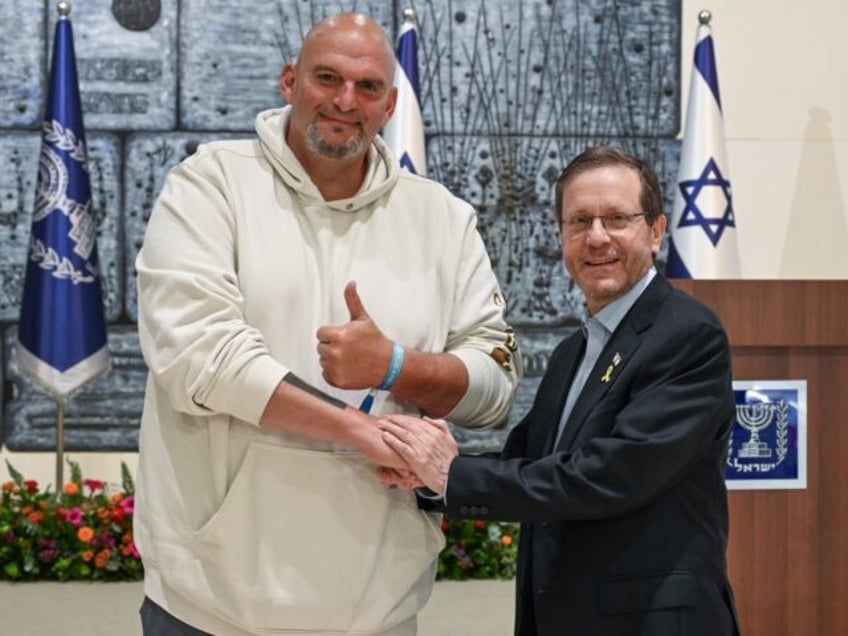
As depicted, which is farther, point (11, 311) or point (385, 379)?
point (11, 311)

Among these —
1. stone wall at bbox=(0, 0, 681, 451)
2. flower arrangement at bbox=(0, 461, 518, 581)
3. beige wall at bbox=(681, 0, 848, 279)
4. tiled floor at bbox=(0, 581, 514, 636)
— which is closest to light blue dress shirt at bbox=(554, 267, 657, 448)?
tiled floor at bbox=(0, 581, 514, 636)

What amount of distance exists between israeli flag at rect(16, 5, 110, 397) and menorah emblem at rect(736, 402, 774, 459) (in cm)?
337

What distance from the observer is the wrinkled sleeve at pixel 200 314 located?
218 cm

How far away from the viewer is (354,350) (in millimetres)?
2201

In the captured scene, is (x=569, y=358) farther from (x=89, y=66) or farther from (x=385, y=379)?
(x=89, y=66)

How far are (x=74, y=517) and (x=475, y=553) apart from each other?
6.01ft

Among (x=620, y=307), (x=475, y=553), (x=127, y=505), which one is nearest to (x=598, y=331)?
(x=620, y=307)

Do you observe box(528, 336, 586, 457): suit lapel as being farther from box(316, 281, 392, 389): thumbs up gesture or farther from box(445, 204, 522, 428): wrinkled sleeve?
box(316, 281, 392, 389): thumbs up gesture

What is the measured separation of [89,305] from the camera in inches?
225

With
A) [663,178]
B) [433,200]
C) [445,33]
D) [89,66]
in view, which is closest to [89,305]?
[89,66]

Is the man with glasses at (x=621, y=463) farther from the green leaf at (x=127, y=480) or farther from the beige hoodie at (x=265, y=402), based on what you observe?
the green leaf at (x=127, y=480)

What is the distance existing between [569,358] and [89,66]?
14.4ft

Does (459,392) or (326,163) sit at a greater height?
(326,163)

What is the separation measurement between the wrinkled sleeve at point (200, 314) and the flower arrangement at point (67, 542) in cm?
340
